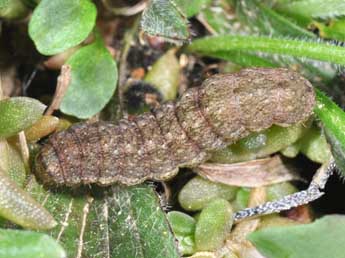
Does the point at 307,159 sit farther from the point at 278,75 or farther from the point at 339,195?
the point at 278,75

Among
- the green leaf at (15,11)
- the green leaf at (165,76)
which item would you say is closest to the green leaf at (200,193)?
the green leaf at (165,76)

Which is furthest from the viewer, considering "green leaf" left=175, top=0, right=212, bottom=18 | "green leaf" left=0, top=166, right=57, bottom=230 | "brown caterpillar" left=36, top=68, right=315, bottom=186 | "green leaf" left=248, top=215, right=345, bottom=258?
"green leaf" left=175, top=0, right=212, bottom=18

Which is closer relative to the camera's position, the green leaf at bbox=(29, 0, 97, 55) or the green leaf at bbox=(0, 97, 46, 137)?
the green leaf at bbox=(0, 97, 46, 137)

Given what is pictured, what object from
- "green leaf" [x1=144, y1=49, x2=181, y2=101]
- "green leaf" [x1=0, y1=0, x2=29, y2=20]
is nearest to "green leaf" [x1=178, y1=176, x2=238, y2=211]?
"green leaf" [x1=144, y1=49, x2=181, y2=101]

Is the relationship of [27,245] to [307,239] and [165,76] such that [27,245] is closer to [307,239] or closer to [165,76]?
[307,239]

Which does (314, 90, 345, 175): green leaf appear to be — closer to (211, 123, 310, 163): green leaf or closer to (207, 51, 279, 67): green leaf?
(211, 123, 310, 163): green leaf

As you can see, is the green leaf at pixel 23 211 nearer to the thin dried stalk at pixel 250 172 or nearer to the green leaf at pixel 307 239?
the green leaf at pixel 307 239

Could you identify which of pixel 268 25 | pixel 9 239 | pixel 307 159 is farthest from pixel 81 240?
pixel 268 25
